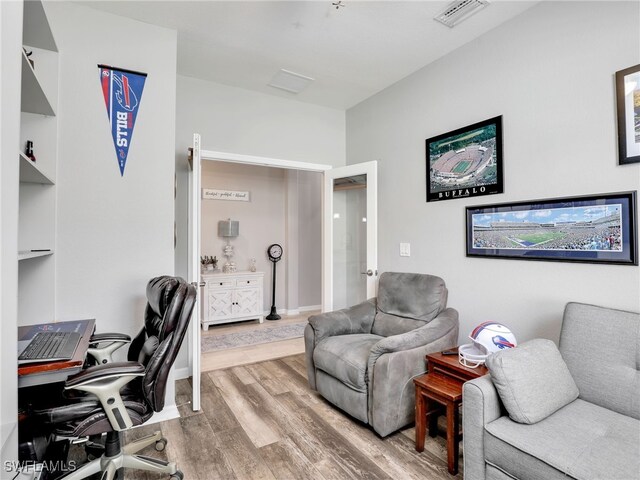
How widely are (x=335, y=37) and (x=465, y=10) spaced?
3.12ft

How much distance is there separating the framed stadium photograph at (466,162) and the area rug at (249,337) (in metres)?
2.72

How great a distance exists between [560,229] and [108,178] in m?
3.08

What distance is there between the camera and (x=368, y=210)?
11.3 ft

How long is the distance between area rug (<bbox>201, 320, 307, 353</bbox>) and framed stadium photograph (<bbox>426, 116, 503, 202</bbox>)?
2724mm

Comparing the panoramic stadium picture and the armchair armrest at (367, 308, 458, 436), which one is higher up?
the panoramic stadium picture

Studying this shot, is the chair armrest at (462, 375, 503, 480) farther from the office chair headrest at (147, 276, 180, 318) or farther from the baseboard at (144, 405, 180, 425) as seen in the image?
the baseboard at (144, 405, 180, 425)

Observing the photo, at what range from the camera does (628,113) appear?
6.07 feet

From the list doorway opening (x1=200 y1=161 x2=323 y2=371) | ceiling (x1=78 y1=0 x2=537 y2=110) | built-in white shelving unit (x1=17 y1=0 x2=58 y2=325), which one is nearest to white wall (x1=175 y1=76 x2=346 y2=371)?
ceiling (x1=78 y1=0 x2=537 y2=110)

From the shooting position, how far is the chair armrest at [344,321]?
2752mm

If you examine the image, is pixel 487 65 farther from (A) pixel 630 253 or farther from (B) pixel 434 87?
(A) pixel 630 253

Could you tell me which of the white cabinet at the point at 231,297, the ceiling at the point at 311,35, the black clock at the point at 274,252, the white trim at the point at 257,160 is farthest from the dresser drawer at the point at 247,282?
the ceiling at the point at 311,35

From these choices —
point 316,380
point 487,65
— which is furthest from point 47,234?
→ point 487,65

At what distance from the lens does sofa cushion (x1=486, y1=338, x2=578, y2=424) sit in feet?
4.89

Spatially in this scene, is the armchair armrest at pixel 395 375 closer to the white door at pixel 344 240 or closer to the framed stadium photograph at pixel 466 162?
the framed stadium photograph at pixel 466 162
